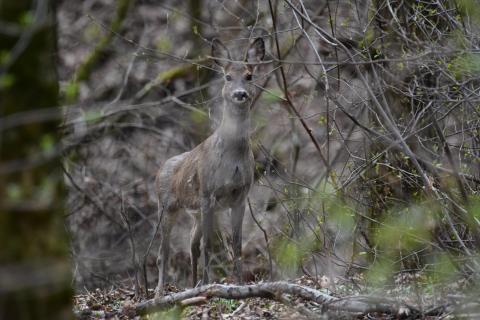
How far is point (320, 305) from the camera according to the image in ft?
23.4

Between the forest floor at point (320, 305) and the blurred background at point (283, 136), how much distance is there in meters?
0.15

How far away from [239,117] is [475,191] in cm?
366

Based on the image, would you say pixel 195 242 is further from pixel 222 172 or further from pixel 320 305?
pixel 320 305

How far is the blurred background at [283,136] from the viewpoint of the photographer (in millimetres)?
4785

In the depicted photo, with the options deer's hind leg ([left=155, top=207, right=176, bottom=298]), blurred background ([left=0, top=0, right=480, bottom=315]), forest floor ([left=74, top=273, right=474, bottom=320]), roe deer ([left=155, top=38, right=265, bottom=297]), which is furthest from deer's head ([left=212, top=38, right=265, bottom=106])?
forest floor ([left=74, top=273, right=474, bottom=320])

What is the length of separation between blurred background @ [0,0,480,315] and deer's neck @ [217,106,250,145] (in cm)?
50

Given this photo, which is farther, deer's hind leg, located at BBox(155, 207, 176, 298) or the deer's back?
deer's hind leg, located at BBox(155, 207, 176, 298)

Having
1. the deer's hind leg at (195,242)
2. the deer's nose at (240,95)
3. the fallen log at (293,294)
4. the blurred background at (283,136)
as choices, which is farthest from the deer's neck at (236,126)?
the fallen log at (293,294)

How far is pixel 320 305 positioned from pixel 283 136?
9.24 m

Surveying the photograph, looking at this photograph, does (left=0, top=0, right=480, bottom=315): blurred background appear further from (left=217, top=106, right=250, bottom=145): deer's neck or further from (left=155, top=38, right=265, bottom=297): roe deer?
(left=217, top=106, right=250, bottom=145): deer's neck

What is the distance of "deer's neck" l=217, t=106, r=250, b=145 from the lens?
11.1 meters

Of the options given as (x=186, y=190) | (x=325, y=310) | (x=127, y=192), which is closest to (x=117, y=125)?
(x=127, y=192)

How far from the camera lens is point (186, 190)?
11812 millimetres

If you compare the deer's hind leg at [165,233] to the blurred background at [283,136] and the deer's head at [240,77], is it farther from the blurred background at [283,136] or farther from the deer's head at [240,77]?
the deer's head at [240,77]
